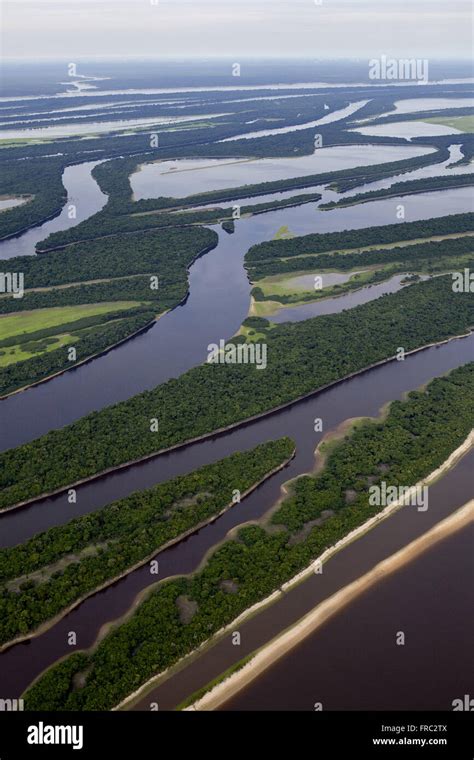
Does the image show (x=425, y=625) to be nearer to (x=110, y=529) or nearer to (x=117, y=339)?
(x=110, y=529)

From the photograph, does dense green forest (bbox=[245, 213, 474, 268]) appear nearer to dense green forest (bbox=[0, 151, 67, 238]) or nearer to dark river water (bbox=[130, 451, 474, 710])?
dense green forest (bbox=[0, 151, 67, 238])

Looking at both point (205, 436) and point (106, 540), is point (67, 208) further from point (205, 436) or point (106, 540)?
point (106, 540)

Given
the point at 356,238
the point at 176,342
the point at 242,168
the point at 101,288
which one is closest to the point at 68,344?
the point at 176,342

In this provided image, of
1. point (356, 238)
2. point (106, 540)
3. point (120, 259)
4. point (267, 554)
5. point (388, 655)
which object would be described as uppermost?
point (356, 238)

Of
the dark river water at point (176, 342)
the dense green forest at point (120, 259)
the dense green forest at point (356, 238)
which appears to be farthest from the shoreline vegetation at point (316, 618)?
the dense green forest at point (356, 238)

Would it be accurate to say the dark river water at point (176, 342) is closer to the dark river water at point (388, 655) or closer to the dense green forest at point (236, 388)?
the dense green forest at point (236, 388)

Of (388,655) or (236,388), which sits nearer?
(388,655)
